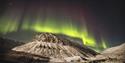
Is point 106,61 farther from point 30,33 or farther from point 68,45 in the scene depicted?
point 68,45

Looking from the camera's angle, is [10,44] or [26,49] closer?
[10,44]

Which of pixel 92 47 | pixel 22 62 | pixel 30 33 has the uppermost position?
pixel 30 33

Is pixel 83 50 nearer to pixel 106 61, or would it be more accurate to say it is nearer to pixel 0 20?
pixel 106 61

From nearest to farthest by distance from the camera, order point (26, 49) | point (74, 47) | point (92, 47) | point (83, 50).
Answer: point (92, 47), point (26, 49), point (83, 50), point (74, 47)

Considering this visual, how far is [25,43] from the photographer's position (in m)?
8.76

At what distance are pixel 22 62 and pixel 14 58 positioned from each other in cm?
27

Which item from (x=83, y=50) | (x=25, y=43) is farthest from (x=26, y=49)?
(x=83, y=50)

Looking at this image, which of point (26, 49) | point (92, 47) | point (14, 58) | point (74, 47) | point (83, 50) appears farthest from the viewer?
point (74, 47)

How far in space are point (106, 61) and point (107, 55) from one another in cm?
84

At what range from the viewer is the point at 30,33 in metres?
8.30

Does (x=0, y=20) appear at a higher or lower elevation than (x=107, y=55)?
higher

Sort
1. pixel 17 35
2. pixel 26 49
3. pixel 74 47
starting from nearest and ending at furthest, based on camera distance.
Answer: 1. pixel 17 35
2. pixel 26 49
3. pixel 74 47

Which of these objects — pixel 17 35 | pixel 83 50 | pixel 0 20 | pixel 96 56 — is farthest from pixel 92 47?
pixel 0 20

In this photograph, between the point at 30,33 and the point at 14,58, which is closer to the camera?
the point at 14,58
